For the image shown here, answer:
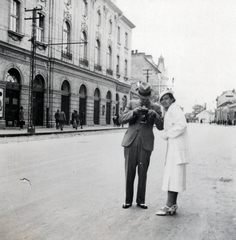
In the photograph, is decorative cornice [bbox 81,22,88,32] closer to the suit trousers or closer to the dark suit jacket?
the dark suit jacket

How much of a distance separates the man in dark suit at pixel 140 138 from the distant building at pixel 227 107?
6646 cm

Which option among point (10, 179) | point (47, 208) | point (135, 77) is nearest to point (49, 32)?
point (10, 179)

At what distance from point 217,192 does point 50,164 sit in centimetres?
411

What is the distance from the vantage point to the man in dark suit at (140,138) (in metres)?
4.26

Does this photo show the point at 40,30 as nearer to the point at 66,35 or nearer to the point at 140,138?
the point at 66,35

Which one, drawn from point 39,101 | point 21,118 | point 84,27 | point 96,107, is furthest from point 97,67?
point 21,118

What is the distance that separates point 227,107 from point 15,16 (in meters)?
71.0

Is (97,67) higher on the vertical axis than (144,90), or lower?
higher

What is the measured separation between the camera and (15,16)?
802 inches

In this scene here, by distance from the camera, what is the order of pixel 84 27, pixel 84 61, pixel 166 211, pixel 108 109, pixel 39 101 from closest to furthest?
pixel 166 211
pixel 39 101
pixel 84 27
pixel 84 61
pixel 108 109

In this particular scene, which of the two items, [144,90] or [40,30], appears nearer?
[144,90]

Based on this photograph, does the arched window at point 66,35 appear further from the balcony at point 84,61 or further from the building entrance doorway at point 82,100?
the building entrance doorway at point 82,100

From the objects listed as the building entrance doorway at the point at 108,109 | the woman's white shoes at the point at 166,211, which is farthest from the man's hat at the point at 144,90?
the building entrance doorway at the point at 108,109

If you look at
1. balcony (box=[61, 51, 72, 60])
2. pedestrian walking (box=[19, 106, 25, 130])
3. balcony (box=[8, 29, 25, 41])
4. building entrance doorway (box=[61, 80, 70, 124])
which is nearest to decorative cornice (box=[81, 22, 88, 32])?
balcony (box=[61, 51, 72, 60])
